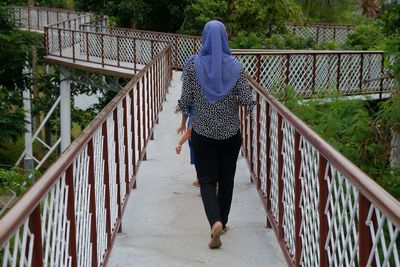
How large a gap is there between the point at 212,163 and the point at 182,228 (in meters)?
1.10

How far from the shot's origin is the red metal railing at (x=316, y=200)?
2.90 m

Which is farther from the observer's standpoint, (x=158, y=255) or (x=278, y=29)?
(x=278, y=29)

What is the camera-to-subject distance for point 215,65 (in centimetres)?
525

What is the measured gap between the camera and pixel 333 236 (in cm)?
398

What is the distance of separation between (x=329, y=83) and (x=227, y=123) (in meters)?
13.3

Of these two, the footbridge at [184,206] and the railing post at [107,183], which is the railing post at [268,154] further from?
the railing post at [107,183]

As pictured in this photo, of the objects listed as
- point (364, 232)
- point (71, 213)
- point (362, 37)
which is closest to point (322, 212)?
point (364, 232)

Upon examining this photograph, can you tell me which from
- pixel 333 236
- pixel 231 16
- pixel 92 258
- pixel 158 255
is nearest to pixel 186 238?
pixel 158 255

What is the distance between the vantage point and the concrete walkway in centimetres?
563

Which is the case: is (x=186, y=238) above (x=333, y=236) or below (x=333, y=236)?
below

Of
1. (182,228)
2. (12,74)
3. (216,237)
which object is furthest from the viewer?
(12,74)

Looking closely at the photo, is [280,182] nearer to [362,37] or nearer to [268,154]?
[268,154]

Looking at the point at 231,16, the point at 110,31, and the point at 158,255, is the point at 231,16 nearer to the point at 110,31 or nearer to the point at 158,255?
the point at 110,31

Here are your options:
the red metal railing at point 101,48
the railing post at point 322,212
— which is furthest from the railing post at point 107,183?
the red metal railing at point 101,48
